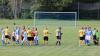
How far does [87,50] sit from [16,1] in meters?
54.4

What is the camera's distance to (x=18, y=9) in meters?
81.5

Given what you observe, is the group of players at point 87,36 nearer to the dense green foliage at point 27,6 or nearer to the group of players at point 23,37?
the group of players at point 23,37

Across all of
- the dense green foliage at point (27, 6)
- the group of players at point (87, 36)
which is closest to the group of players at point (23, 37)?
the group of players at point (87, 36)

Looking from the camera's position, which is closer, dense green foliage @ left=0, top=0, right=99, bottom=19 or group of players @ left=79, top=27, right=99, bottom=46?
group of players @ left=79, top=27, right=99, bottom=46

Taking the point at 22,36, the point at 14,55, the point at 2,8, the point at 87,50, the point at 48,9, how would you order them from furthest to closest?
the point at 2,8
the point at 48,9
the point at 22,36
the point at 87,50
the point at 14,55

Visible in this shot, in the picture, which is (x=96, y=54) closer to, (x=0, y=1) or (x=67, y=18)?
(x=67, y=18)

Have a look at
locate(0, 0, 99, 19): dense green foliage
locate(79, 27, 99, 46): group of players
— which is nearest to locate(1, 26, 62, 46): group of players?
locate(79, 27, 99, 46): group of players

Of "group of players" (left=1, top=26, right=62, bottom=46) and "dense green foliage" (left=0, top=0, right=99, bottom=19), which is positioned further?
"dense green foliage" (left=0, top=0, right=99, bottom=19)

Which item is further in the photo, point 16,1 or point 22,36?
point 16,1

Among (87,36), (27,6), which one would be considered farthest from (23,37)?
(27,6)

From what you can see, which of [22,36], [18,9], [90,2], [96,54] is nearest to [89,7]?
[90,2]

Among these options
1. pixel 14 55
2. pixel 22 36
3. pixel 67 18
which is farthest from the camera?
pixel 67 18

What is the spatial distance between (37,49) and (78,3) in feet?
158

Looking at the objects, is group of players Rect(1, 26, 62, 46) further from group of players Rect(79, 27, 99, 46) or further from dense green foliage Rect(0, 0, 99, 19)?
dense green foliage Rect(0, 0, 99, 19)
